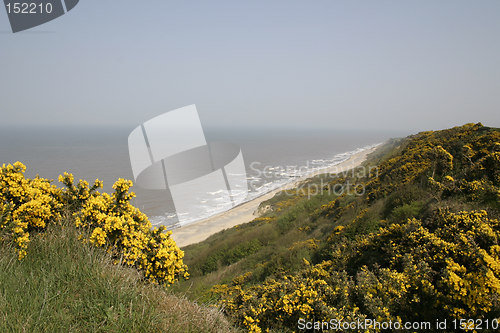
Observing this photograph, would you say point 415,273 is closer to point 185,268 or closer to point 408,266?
point 408,266

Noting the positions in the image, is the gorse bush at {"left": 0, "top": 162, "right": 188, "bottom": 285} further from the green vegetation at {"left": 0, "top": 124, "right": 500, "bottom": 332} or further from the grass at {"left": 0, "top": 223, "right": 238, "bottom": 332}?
the grass at {"left": 0, "top": 223, "right": 238, "bottom": 332}

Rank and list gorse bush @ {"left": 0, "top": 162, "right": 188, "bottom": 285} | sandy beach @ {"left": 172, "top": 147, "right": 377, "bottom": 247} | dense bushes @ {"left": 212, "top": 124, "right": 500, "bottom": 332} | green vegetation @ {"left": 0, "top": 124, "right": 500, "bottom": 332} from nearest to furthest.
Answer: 1. green vegetation @ {"left": 0, "top": 124, "right": 500, "bottom": 332}
2. dense bushes @ {"left": 212, "top": 124, "right": 500, "bottom": 332}
3. gorse bush @ {"left": 0, "top": 162, "right": 188, "bottom": 285}
4. sandy beach @ {"left": 172, "top": 147, "right": 377, "bottom": 247}

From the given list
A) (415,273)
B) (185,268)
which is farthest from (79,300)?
(415,273)

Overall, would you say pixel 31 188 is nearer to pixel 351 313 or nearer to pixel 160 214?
pixel 351 313

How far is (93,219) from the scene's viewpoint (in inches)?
194

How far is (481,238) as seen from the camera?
14.6ft

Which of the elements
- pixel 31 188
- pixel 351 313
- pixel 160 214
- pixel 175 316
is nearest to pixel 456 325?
pixel 351 313

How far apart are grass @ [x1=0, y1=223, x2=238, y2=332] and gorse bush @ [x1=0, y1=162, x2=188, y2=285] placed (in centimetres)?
85

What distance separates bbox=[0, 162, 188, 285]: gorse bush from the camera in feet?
14.9

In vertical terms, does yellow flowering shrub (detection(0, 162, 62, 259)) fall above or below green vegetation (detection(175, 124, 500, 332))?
above

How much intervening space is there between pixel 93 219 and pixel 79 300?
2.46 m

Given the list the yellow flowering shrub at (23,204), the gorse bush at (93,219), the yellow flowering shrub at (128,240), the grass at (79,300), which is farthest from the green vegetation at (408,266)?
the yellow flowering shrub at (23,204)

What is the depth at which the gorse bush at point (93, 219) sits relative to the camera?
455 cm

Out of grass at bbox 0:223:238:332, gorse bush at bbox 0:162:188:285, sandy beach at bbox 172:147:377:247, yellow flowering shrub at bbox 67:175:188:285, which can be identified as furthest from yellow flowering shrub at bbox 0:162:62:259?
sandy beach at bbox 172:147:377:247
